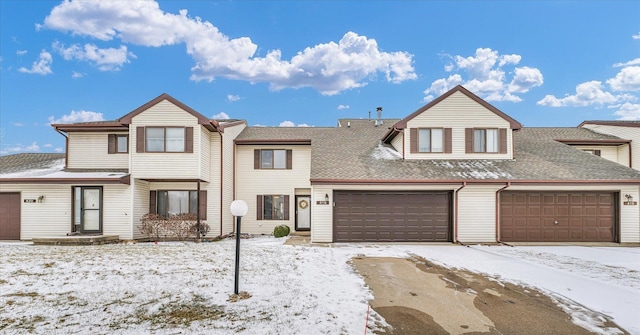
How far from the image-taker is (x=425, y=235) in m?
13.4

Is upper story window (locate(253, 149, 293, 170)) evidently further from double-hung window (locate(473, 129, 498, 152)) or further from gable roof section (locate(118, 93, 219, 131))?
double-hung window (locate(473, 129, 498, 152))

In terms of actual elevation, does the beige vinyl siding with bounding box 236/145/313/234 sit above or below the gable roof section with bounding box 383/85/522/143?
below

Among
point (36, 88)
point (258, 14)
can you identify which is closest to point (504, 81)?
point (258, 14)

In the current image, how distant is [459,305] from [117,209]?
45.0 ft

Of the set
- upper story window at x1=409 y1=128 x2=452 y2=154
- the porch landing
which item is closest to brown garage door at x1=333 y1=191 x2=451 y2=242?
upper story window at x1=409 y1=128 x2=452 y2=154

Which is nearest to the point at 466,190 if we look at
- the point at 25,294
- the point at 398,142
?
the point at 398,142

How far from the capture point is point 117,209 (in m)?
13.8

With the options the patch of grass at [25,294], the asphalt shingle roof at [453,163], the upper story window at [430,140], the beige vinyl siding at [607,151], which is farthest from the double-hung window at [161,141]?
the beige vinyl siding at [607,151]

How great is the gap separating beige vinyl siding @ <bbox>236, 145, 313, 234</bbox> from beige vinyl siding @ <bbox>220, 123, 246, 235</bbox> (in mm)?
455

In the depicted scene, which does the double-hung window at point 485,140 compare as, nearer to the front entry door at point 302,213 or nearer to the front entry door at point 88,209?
the front entry door at point 302,213

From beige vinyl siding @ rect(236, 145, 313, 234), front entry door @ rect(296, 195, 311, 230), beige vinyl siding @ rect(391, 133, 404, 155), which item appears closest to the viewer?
beige vinyl siding @ rect(391, 133, 404, 155)

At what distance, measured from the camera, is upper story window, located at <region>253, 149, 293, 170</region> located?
16734 millimetres

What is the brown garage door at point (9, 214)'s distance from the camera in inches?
548

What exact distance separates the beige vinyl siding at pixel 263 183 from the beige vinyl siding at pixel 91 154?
526 centimetres
